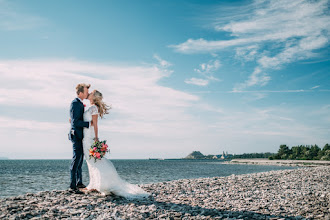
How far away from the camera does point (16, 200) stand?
350 inches

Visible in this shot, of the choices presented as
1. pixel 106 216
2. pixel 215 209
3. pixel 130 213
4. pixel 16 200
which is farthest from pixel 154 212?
pixel 16 200

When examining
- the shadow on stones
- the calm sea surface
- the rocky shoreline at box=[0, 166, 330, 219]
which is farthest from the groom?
the calm sea surface

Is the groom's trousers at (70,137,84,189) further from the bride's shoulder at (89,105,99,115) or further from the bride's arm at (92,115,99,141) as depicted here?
the bride's shoulder at (89,105,99,115)

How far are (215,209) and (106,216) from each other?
3532mm

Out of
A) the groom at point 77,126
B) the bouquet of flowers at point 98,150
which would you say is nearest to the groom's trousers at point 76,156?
the groom at point 77,126

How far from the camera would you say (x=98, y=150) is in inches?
339

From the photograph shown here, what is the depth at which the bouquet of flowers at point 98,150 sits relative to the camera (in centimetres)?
858

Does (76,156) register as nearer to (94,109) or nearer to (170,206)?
(94,109)

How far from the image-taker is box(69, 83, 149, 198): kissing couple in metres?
8.73

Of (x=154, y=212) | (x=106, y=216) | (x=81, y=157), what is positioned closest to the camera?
(x=106, y=216)

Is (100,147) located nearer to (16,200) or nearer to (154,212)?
(154,212)

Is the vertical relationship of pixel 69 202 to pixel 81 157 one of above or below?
below

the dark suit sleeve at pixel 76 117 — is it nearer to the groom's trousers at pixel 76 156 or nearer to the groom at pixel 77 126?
the groom at pixel 77 126

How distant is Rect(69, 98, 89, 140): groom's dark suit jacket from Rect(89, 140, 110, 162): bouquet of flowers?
2.03ft
